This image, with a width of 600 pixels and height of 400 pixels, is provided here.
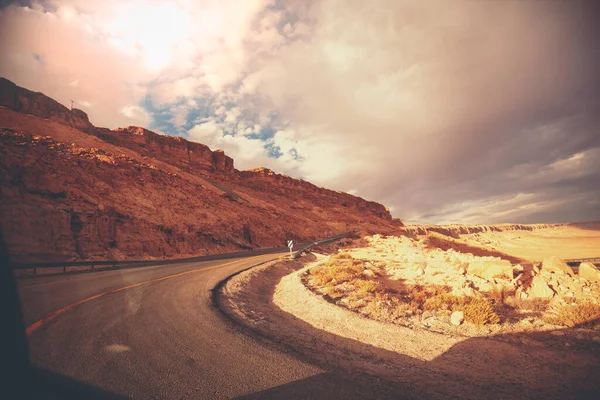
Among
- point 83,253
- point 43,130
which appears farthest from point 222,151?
point 83,253

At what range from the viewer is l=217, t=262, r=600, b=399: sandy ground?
3438 mm

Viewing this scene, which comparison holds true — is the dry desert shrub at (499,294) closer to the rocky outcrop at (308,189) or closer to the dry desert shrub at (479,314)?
the dry desert shrub at (479,314)

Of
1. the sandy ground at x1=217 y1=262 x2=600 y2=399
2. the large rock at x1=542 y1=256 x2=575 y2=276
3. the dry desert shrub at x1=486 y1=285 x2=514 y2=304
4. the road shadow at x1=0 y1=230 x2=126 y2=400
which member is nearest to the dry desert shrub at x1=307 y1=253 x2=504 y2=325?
the dry desert shrub at x1=486 y1=285 x2=514 y2=304

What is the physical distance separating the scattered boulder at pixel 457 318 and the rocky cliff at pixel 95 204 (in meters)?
20.7

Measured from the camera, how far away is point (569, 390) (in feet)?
11.2

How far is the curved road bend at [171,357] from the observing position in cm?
297

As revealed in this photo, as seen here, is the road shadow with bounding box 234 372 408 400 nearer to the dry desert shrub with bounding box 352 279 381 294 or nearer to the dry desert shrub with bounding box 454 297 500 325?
the dry desert shrub with bounding box 454 297 500 325

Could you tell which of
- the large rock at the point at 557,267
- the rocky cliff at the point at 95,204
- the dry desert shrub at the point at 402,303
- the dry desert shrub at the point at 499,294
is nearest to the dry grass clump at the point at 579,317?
the dry desert shrub at the point at 402,303

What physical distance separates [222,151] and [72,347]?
6844 cm

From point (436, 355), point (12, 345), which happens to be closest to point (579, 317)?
point (436, 355)

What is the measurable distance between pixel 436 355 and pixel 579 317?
4554mm

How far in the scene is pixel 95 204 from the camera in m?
20.8

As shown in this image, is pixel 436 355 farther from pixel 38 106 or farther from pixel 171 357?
pixel 38 106

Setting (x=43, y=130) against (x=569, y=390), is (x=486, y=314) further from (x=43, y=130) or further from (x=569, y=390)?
(x=43, y=130)
